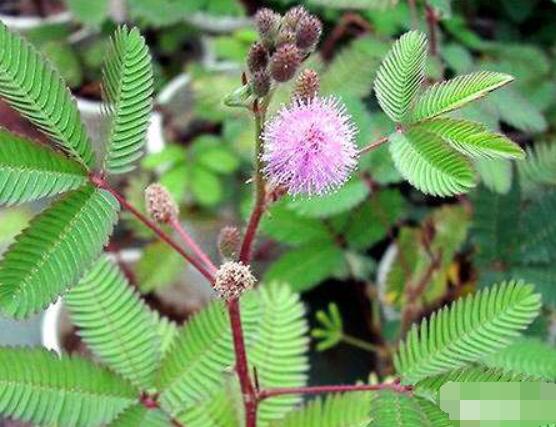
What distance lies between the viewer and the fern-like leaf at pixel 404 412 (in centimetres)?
68

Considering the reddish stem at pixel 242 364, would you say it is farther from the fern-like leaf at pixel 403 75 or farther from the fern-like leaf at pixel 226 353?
the fern-like leaf at pixel 403 75

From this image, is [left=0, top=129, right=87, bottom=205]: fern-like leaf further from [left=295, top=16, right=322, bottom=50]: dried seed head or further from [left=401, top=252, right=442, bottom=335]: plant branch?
[left=401, top=252, right=442, bottom=335]: plant branch

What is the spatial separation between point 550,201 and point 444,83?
441 millimetres

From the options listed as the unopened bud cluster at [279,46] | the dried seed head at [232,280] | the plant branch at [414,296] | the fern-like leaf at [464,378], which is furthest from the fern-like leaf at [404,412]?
the plant branch at [414,296]

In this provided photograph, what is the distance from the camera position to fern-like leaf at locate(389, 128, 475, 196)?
634mm

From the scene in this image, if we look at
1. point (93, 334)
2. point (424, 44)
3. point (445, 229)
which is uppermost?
point (445, 229)

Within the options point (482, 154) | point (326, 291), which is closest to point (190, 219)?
point (326, 291)

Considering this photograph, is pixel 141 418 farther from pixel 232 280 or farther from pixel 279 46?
pixel 279 46

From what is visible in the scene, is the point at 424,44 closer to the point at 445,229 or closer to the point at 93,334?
the point at 93,334

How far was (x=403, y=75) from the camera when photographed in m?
0.68

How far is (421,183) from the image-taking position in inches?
25.1

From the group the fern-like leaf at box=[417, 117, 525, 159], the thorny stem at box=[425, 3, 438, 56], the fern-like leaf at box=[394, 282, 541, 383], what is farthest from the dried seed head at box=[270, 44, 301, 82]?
the thorny stem at box=[425, 3, 438, 56]

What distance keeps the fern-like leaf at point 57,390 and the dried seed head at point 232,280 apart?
0.16 metres

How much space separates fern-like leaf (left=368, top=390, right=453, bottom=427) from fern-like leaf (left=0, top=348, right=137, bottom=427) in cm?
21
